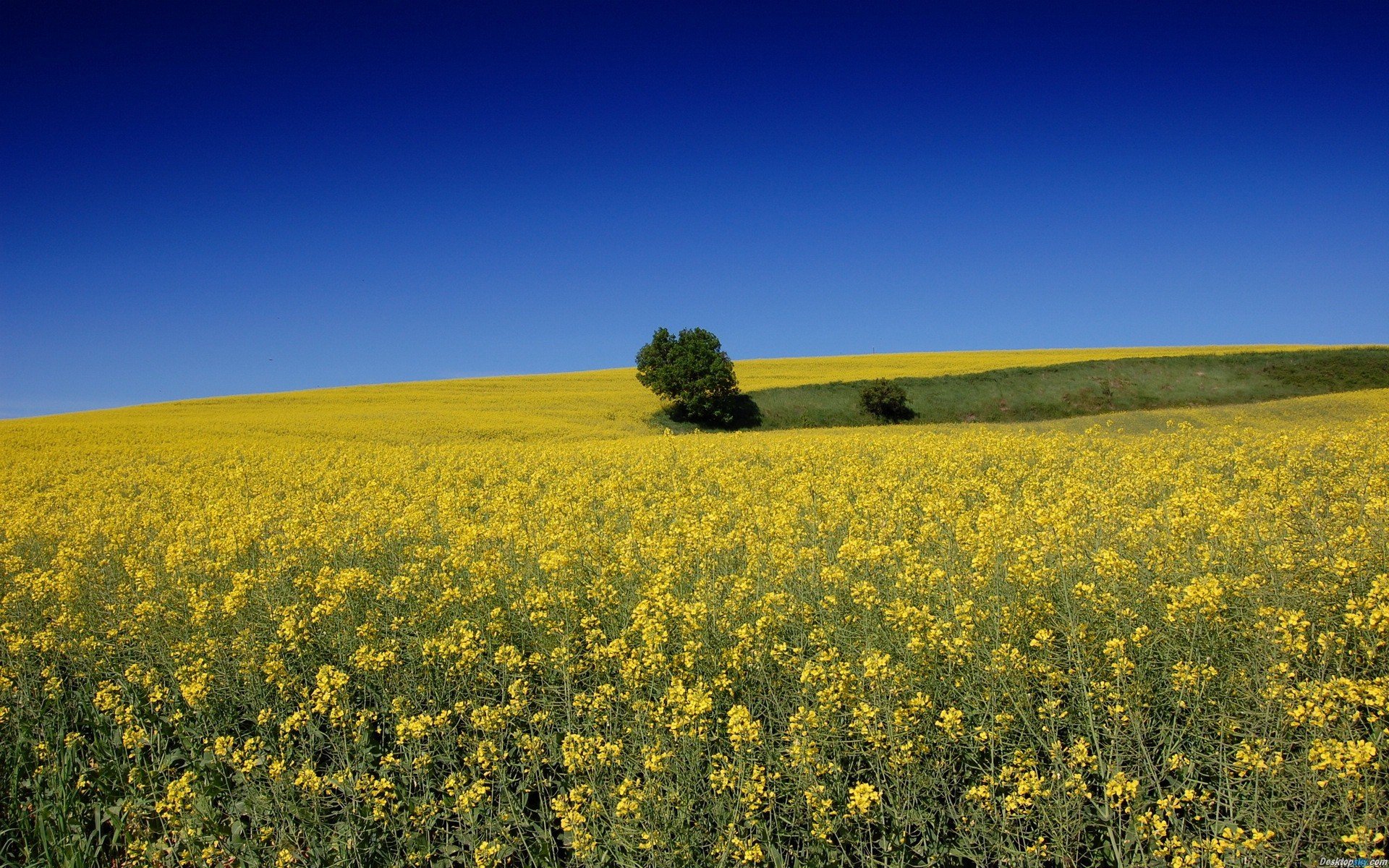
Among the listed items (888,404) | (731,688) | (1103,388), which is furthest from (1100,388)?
(731,688)

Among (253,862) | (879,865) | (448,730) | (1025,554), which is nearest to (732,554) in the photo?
(1025,554)

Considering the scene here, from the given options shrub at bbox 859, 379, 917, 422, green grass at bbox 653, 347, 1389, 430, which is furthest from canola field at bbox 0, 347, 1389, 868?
green grass at bbox 653, 347, 1389, 430

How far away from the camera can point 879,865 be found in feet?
11.0

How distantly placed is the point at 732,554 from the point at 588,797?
3.38 meters

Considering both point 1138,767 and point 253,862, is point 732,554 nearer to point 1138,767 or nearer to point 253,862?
point 1138,767

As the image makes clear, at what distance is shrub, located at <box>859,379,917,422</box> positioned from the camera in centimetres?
3228

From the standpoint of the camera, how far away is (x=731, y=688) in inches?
165

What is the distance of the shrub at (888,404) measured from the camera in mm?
32281

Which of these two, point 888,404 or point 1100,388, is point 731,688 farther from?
point 1100,388

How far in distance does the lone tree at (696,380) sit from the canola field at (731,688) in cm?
2482

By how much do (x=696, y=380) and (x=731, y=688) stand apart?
29.2 meters

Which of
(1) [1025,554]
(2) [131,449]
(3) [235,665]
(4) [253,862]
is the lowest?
(4) [253,862]

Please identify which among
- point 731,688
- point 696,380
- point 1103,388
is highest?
point 696,380

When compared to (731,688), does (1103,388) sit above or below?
above
